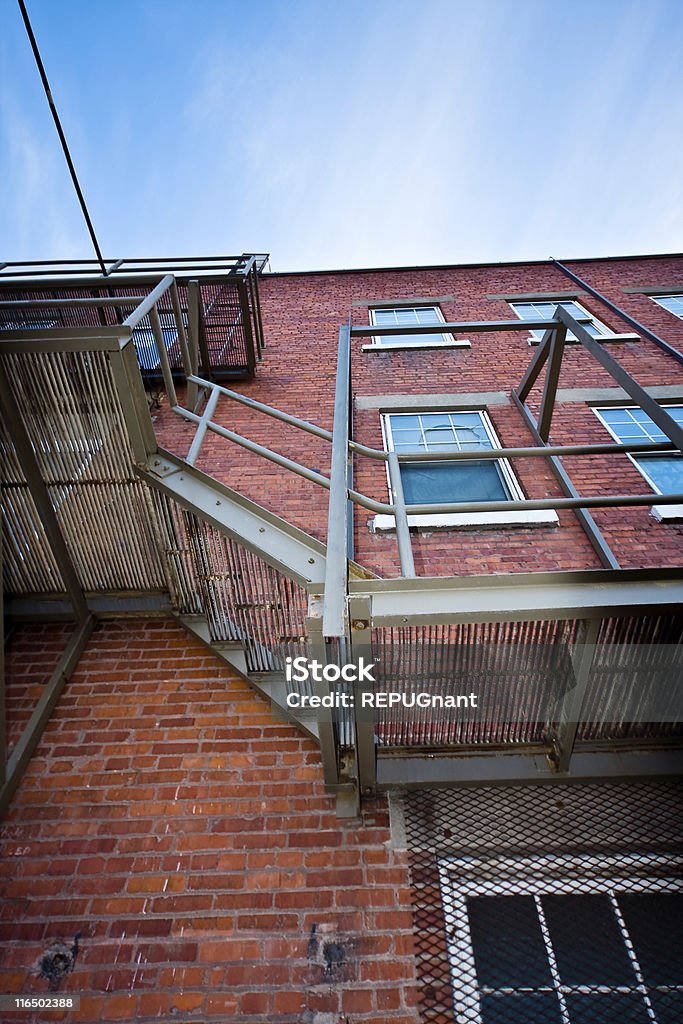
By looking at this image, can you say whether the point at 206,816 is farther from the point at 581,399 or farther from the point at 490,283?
the point at 490,283

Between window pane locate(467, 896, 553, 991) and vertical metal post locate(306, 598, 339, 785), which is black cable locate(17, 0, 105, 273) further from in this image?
window pane locate(467, 896, 553, 991)

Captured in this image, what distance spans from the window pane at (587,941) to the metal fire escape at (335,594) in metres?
0.66

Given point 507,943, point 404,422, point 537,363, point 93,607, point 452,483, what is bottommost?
point 507,943

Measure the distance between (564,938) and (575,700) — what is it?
1.32 m

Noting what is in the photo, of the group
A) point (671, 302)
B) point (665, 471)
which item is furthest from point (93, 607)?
point (671, 302)

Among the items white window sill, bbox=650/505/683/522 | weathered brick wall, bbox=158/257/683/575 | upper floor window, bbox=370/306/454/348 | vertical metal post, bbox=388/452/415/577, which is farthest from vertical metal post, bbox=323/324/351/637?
upper floor window, bbox=370/306/454/348

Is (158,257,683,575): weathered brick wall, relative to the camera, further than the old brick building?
Yes

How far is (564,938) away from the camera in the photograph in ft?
8.80

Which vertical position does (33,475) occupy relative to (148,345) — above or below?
below

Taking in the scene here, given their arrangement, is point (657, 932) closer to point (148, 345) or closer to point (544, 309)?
point (148, 345)

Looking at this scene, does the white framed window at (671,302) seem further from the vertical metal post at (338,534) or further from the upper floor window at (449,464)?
the vertical metal post at (338,534)

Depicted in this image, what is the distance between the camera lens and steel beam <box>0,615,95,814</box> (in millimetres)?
3170

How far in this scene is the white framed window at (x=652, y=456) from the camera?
488 cm

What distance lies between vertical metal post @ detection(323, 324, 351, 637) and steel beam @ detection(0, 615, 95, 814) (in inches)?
110
